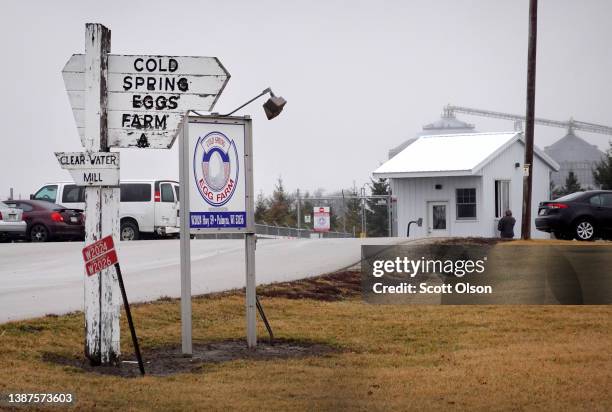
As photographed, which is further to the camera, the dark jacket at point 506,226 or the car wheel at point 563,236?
the dark jacket at point 506,226

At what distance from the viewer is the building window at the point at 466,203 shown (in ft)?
149

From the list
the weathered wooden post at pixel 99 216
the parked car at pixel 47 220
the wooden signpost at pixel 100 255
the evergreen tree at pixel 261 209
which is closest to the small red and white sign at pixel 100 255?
the wooden signpost at pixel 100 255

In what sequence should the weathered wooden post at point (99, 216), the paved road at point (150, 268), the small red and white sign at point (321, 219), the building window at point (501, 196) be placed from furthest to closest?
the small red and white sign at point (321, 219)
the building window at point (501, 196)
the paved road at point (150, 268)
the weathered wooden post at point (99, 216)

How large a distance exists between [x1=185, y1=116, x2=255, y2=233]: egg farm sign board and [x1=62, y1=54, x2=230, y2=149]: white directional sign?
81 cm

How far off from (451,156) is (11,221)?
19960mm

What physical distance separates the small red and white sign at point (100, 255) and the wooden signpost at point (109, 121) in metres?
0.12

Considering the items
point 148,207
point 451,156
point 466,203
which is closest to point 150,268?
point 148,207

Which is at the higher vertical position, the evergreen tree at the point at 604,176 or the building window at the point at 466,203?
the evergreen tree at the point at 604,176

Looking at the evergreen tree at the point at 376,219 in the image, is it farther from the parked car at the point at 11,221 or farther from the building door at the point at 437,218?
the parked car at the point at 11,221

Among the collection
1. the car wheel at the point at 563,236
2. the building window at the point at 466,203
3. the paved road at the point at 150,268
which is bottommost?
the paved road at the point at 150,268

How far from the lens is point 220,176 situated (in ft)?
40.4

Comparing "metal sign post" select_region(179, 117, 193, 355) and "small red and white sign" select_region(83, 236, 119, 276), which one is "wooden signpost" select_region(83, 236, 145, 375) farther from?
"metal sign post" select_region(179, 117, 193, 355)

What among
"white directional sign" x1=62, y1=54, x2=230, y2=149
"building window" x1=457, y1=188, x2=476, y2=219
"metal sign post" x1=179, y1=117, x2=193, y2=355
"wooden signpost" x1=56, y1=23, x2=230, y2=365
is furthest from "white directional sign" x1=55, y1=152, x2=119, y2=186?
"building window" x1=457, y1=188, x2=476, y2=219

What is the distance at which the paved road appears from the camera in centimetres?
1709
